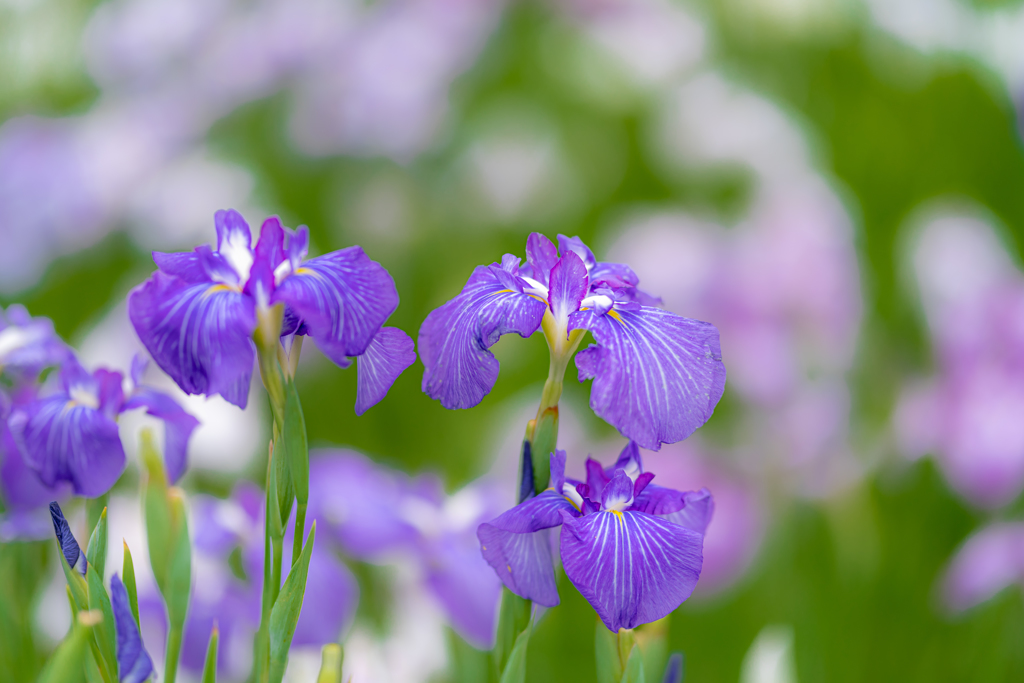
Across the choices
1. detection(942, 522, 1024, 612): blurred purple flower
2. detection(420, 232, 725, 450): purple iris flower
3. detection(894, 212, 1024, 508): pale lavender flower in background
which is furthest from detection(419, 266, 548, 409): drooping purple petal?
detection(894, 212, 1024, 508): pale lavender flower in background

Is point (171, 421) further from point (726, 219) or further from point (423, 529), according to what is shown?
point (726, 219)

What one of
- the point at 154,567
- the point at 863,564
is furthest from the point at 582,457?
the point at 154,567

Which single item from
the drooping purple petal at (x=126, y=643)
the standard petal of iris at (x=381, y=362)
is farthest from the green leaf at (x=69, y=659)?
the standard petal of iris at (x=381, y=362)

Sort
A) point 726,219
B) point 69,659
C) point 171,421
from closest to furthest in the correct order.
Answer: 1. point 69,659
2. point 171,421
3. point 726,219

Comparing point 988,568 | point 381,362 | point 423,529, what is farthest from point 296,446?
point 988,568

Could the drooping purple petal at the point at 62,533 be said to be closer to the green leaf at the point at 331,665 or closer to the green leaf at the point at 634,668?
the green leaf at the point at 331,665

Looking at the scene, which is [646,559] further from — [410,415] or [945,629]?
[410,415]

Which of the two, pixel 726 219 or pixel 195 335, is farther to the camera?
pixel 726 219
